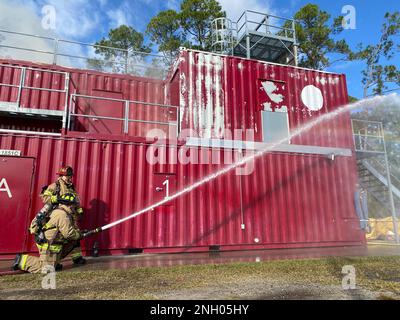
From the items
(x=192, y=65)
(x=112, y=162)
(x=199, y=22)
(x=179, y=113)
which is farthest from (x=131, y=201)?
(x=199, y=22)

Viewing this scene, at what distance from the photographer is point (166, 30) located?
27797 mm

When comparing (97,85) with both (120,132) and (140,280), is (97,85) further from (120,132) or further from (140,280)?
(140,280)

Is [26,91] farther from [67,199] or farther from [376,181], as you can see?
[376,181]

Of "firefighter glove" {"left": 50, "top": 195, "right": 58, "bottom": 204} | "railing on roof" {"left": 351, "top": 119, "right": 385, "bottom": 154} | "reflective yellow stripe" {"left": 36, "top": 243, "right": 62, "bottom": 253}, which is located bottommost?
"reflective yellow stripe" {"left": 36, "top": 243, "right": 62, "bottom": 253}

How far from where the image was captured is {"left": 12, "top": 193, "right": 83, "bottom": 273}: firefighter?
596cm

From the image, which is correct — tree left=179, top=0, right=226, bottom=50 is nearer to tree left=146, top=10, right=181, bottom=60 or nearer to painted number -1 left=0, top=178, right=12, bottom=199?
tree left=146, top=10, right=181, bottom=60

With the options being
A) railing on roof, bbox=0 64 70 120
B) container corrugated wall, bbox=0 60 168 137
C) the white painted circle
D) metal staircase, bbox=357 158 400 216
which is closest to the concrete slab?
railing on roof, bbox=0 64 70 120

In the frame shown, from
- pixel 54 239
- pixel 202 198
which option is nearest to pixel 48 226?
pixel 54 239

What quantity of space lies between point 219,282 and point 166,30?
2681 cm

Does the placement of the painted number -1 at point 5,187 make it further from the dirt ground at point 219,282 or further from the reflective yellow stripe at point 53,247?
the dirt ground at point 219,282

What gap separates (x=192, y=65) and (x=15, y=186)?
21.6ft

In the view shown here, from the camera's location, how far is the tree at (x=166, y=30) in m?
26.9

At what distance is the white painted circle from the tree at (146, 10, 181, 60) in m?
17.3

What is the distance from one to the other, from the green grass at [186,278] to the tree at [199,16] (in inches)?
917
